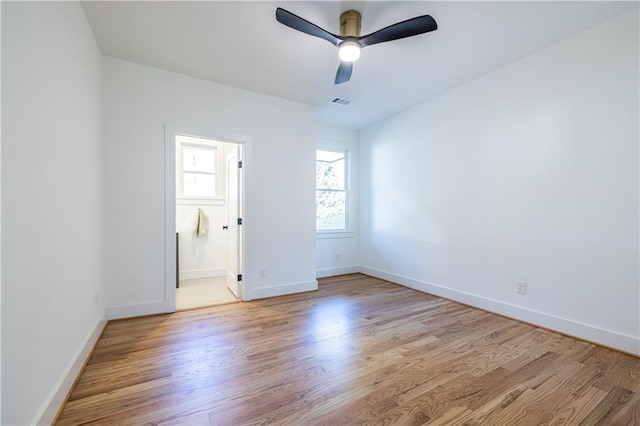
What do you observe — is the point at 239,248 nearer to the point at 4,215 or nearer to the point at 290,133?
the point at 290,133

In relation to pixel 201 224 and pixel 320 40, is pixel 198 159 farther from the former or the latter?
pixel 320 40

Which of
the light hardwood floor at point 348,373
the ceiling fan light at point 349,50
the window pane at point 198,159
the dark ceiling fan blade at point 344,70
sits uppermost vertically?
the ceiling fan light at point 349,50

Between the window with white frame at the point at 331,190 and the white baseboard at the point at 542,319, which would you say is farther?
the window with white frame at the point at 331,190

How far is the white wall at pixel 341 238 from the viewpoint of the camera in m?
4.81

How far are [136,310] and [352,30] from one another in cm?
343

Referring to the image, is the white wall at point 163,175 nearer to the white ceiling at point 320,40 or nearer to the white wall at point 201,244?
the white ceiling at point 320,40

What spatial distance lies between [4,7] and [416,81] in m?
3.37

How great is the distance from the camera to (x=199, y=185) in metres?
4.91

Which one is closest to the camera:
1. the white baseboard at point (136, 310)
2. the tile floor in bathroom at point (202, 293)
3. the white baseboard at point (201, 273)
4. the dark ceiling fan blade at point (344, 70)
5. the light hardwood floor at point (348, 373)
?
the light hardwood floor at point (348, 373)

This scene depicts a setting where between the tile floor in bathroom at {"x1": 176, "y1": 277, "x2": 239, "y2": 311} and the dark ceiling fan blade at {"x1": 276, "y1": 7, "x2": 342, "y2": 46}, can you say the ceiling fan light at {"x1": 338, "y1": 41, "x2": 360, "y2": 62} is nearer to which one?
the dark ceiling fan blade at {"x1": 276, "y1": 7, "x2": 342, "y2": 46}

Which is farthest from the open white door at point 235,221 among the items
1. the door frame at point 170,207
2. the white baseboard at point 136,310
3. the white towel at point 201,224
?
the white towel at point 201,224

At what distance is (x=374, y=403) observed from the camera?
160cm

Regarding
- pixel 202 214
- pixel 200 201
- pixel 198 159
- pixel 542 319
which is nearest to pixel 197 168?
pixel 198 159

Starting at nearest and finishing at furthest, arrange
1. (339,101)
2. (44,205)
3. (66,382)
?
(44,205) → (66,382) → (339,101)
